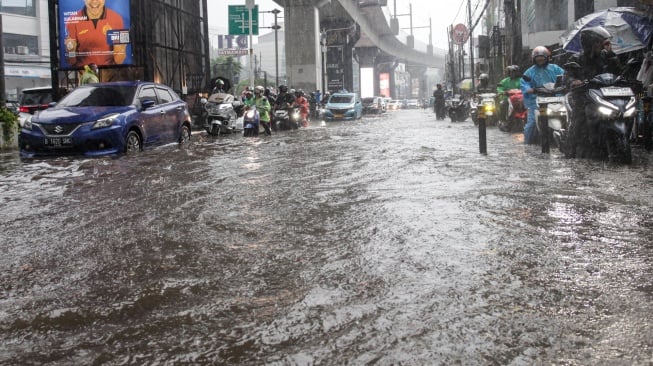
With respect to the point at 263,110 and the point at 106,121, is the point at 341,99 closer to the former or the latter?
the point at 263,110

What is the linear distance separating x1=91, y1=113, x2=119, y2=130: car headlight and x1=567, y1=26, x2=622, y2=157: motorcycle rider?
759 cm

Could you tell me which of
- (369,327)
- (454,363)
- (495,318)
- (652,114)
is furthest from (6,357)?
(652,114)

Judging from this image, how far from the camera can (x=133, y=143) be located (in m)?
12.1

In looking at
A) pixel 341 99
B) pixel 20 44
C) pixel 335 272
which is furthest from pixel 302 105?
pixel 20 44

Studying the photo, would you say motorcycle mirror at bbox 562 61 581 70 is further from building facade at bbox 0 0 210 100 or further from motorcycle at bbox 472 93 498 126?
building facade at bbox 0 0 210 100

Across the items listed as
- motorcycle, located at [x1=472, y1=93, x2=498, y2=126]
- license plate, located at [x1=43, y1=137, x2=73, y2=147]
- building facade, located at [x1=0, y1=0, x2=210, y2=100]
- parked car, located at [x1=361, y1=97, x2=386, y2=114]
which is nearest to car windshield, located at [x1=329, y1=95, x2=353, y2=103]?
building facade, located at [x1=0, y1=0, x2=210, y2=100]

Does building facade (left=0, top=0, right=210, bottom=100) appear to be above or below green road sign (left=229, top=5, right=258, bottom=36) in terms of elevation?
below

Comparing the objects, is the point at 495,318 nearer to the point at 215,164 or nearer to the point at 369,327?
the point at 369,327

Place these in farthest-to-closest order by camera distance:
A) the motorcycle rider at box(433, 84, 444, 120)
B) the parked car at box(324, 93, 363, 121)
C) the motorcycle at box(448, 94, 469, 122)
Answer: the parked car at box(324, 93, 363, 121)
the motorcycle rider at box(433, 84, 444, 120)
the motorcycle at box(448, 94, 469, 122)

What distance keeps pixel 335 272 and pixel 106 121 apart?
8.86 m

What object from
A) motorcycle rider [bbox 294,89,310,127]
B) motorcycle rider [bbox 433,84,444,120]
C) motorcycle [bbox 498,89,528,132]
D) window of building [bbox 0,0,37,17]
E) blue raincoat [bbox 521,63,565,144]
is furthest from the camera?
window of building [bbox 0,0,37,17]

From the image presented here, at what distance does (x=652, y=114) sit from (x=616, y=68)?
1533 millimetres

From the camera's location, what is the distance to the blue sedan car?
11.1 metres

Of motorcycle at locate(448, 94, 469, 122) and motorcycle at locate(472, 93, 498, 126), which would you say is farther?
motorcycle at locate(448, 94, 469, 122)
